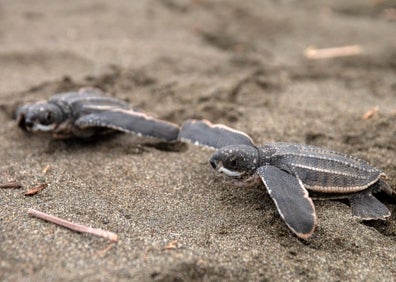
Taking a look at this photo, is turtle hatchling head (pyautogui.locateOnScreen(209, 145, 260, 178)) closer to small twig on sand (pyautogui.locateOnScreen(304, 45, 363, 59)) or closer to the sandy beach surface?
the sandy beach surface

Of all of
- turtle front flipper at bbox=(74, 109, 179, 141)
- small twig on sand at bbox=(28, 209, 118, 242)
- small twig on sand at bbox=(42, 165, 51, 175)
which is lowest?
small twig on sand at bbox=(42, 165, 51, 175)

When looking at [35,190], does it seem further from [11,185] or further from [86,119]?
[86,119]

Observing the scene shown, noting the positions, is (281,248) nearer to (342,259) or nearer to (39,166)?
(342,259)

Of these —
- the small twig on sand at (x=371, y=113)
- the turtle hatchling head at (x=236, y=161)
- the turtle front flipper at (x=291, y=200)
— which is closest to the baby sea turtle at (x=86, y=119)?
the turtle hatchling head at (x=236, y=161)

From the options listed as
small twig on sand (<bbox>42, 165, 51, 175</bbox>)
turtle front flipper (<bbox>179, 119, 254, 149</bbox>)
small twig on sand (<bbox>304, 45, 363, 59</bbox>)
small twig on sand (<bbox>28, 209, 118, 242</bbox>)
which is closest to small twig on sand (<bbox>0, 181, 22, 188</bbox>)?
small twig on sand (<bbox>42, 165, 51, 175</bbox>)

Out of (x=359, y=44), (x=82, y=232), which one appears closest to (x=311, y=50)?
(x=359, y=44)

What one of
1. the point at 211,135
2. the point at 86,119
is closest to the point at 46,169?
the point at 86,119

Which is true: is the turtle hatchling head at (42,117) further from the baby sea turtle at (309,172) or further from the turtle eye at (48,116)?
the baby sea turtle at (309,172)
